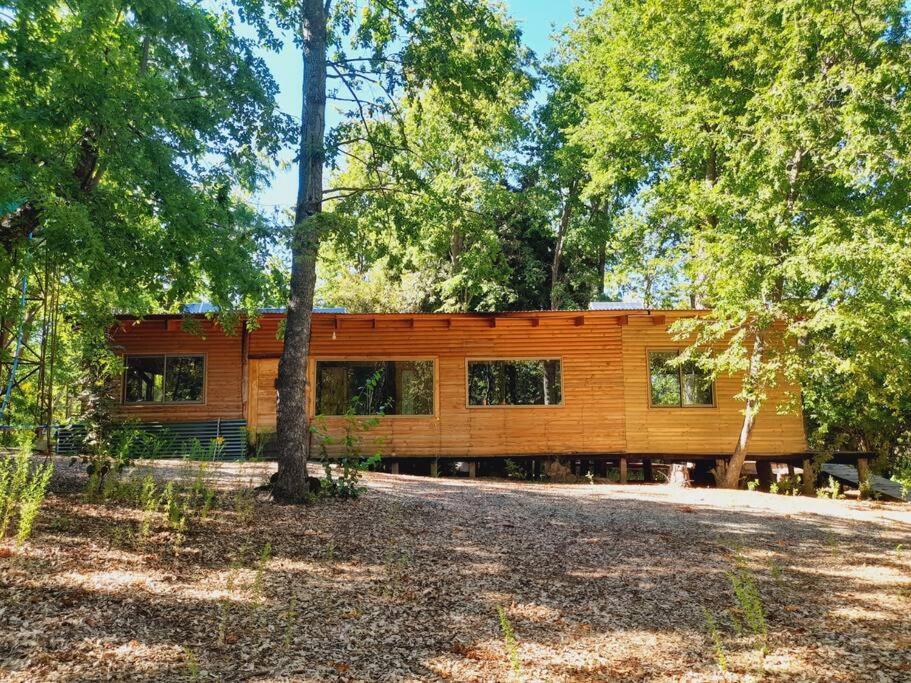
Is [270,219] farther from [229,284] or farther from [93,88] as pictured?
[93,88]

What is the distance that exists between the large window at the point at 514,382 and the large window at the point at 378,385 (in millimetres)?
1089

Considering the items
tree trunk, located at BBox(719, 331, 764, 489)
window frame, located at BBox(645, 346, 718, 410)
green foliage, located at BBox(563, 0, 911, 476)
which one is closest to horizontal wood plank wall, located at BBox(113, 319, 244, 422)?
window frame, located at BBox(645, 346, 718, 410)

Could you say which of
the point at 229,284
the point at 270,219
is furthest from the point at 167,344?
the point at 229,284

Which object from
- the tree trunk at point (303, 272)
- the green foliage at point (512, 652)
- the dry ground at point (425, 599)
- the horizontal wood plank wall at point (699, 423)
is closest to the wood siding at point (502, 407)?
the horizontal wood plank wall at point (699, 423)

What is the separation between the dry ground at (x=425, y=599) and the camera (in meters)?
3.31

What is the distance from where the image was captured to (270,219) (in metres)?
7.55

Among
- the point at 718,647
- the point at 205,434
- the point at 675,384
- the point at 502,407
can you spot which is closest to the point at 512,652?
the point at 718,647

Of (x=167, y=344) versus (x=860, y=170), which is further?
(x=167, y=344)

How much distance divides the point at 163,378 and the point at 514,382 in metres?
8.27

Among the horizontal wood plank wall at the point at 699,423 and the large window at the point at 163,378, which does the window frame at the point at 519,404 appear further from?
the large window at the point at 163,378

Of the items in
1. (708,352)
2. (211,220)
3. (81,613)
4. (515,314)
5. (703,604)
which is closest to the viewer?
(81,613)

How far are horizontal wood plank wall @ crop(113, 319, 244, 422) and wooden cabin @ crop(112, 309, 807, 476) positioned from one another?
0.02 meters

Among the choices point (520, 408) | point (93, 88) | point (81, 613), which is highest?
point (93, 88)

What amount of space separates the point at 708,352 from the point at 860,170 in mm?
4267
